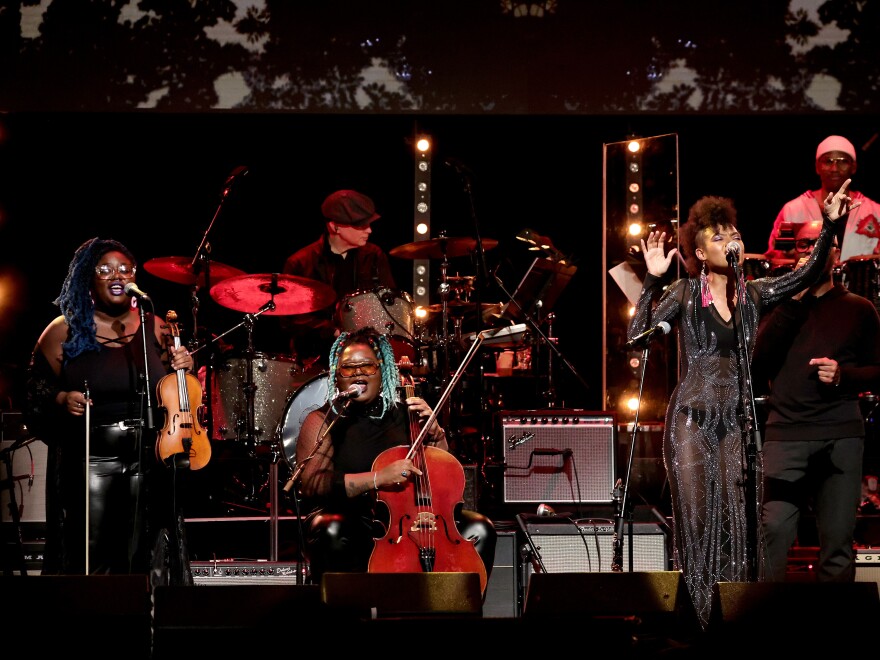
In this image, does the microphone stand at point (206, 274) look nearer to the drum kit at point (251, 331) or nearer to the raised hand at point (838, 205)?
the drum kit at point (251, 331)

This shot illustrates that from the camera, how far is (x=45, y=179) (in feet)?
32.1

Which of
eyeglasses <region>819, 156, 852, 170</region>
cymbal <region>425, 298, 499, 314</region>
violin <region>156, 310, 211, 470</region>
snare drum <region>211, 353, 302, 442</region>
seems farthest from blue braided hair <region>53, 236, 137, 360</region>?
eyeglasses <region>819, 156, 852, 170</region>

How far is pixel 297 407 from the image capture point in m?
A: 6.57

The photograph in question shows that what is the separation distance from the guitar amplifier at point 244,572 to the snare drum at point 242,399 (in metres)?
1.36

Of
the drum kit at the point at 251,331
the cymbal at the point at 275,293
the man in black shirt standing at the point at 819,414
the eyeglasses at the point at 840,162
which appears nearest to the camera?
the man in black shirt standing at the point at 819,414

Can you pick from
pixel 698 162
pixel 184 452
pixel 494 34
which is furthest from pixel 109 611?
pixel 698 162

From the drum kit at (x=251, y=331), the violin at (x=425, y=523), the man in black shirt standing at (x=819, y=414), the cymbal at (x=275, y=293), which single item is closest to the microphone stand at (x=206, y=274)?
the drum kit at (x=251, y=331)

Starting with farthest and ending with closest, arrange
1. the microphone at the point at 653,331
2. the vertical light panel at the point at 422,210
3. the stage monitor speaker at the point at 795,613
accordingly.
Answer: the vertical light panel at the point at 422,210, the microphone at the point at 653,331, the stage monitor speaker at the point at 795,613

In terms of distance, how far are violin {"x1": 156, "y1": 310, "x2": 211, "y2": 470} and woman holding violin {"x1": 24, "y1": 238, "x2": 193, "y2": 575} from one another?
0.18 ft

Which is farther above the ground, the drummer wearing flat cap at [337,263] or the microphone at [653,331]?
the drummer wearing flat cap at [337,263]

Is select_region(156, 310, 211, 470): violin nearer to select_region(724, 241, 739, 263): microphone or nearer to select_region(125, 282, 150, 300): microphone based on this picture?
select_region(125, 282, 150, 300): microphone

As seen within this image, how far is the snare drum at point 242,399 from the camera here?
7316 millimetres

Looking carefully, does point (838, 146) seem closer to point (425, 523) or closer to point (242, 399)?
point (425, 523)

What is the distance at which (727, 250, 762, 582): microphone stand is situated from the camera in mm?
4461
